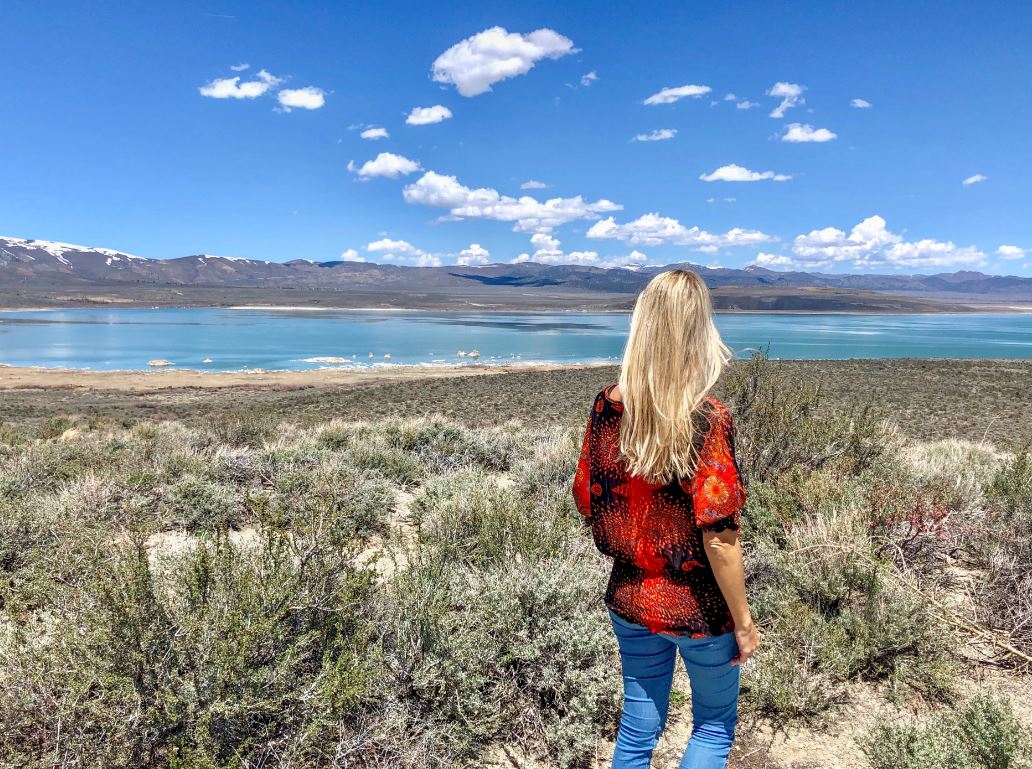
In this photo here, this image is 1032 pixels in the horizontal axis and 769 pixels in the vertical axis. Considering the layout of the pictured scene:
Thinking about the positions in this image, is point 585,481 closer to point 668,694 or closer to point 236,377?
point 668,694

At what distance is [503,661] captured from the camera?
9.10ft

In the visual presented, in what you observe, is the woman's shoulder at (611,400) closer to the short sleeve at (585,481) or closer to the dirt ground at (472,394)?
the short sleeve at (585,481)

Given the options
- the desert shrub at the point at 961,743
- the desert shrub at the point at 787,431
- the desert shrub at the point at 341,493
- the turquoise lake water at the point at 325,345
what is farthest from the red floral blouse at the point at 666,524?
the turquoise lake water at the point at 325,345

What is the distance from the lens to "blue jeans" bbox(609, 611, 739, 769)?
1.82 m

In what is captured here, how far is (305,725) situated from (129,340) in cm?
7587

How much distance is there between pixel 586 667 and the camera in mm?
2934

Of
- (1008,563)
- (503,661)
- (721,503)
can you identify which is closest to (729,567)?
(721,503)

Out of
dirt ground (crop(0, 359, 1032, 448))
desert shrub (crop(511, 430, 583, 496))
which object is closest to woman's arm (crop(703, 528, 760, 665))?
desert shrub (crop(511, 430, 583, 496))

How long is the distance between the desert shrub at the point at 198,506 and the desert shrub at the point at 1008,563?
4919mm

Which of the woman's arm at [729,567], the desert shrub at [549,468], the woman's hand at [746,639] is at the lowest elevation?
the desert shrub at [549,468]

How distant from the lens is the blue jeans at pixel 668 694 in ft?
5.96

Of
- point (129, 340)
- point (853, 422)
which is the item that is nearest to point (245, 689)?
point (853, 422)

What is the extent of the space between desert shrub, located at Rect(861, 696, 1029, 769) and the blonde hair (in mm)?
1441

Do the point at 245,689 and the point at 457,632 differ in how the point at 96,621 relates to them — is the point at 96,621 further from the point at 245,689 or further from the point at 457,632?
the point at 457,632
